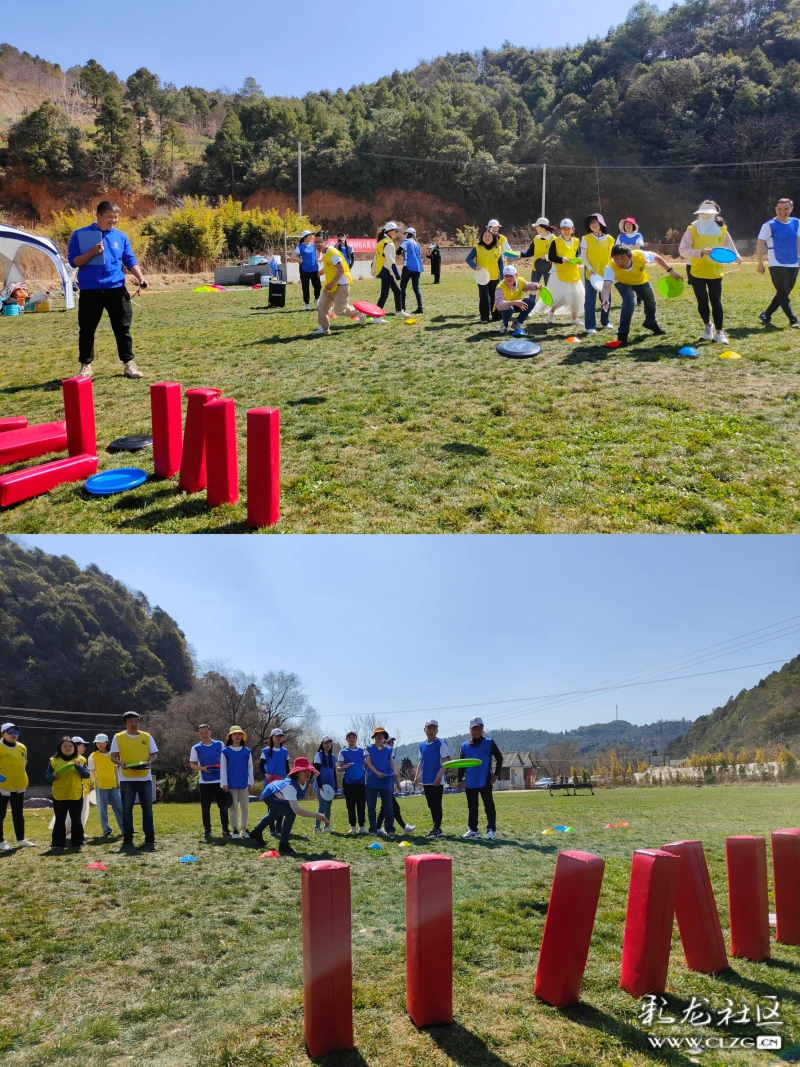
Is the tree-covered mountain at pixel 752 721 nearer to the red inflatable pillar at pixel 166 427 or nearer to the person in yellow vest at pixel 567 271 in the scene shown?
the person in yellow vest at pixel 567 271

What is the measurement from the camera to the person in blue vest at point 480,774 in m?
7.87

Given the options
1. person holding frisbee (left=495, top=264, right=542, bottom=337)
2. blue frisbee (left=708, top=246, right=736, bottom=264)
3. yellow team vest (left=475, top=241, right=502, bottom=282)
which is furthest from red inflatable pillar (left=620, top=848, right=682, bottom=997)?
yellow team vest (left=475, top=241, right=502, bottom=282)

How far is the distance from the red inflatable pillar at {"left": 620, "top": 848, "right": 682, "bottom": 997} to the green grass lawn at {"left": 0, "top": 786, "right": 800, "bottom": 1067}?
0.11m

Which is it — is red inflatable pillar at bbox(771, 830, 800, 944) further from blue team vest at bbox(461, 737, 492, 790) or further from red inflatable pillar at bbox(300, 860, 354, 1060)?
blue team vest at bbox(461, 737, 492, 790)

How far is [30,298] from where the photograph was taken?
23.0 meters

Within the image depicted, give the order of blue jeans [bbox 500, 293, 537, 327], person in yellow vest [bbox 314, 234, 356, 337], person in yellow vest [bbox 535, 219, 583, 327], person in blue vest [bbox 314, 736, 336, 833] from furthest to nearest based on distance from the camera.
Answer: blue jeans [bbox 500, 293, 537, 327]
person in yellow vest [bbox 535, 219, 583, 327]
person in yellow vest [bbox 314, 234, 356, 337]
person in blue vest [bbox 314, 736, 336, 833]

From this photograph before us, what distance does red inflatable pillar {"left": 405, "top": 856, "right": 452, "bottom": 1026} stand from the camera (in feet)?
11.5

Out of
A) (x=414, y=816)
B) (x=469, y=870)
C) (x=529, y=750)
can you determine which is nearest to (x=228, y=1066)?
(x=469, y=870)

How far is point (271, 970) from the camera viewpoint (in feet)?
13.8

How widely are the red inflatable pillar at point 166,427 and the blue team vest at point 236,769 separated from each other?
2944 millimetres

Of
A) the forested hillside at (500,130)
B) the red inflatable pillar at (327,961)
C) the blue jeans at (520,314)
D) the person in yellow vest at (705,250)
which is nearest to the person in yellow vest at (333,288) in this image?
the blue jeans at (520,314)

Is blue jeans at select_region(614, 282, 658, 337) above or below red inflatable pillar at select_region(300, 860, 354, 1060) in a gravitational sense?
above

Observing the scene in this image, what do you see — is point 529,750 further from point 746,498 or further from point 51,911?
point 51,911

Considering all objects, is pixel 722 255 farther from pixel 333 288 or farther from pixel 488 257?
pixel 333 288
